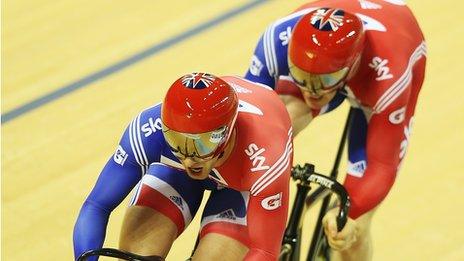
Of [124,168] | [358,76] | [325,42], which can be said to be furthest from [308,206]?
[124,168]

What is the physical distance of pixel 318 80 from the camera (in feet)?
8.26

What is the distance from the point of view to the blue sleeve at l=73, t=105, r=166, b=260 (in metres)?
2.32

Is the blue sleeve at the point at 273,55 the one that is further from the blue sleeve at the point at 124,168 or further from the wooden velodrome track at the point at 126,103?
the wooden velodrome track at the point at 126,103

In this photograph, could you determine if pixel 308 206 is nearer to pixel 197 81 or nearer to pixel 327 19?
pixel 327 19

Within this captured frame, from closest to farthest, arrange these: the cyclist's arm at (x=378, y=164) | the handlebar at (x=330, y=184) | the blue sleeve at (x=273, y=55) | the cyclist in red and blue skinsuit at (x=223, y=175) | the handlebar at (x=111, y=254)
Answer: the handlebar at (x=111, y=254), the cyclist in red and blue skinsuit at (x=223, y=175), the handlebar at (x=330, y=184), the cyclist's arm at (x=378, y=164), the blue sleeve at (x=273, y=55)

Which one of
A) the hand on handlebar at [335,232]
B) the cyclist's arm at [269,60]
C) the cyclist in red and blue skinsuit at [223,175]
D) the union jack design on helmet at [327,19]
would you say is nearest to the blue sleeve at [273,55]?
the cyclist's arm at [269,60]

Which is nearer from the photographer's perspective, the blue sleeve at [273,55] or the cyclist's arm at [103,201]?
the cyclist's arm at [103,201]

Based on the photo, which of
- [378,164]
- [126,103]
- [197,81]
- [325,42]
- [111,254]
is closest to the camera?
[111,254]

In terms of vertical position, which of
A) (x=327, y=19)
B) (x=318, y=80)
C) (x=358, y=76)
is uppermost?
(x=327, y=19)

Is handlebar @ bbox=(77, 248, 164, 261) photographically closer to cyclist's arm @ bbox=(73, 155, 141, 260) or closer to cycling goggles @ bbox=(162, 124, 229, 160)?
cyclist's arm @ bbox=(73, 155, 141, 260)

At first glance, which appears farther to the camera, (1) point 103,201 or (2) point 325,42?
(2) point 325,42

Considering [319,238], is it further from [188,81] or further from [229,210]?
[188,81]

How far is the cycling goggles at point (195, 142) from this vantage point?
218 centimetres

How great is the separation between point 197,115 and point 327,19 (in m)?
0.56
